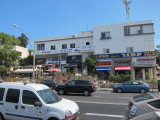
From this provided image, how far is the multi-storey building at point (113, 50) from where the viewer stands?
3184 centimetres

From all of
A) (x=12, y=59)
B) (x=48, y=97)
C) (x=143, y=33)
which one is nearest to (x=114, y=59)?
(x=143, y=33)

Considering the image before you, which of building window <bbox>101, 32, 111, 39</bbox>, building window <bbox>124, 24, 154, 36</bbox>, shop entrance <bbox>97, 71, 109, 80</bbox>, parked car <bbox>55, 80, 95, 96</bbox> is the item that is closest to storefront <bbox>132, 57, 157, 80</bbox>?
building window <bbox>124, 24, 154, 36</bbox>

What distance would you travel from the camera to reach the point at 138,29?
3300 centimetres

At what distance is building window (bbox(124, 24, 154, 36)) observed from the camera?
32.3 meters

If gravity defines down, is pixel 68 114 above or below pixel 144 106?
below

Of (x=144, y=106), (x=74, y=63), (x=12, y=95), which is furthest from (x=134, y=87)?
(x=74, y=63)

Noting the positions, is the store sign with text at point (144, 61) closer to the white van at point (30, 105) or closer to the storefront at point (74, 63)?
the storefront at point (74, 63)

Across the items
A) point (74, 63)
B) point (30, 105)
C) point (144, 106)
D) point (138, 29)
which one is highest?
point (138, 29)

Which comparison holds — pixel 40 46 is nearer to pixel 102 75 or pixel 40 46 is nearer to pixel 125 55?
pixel 102 75

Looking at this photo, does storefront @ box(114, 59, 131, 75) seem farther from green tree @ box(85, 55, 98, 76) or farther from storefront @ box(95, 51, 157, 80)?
green tree @ box(85, 55, 98, 76)

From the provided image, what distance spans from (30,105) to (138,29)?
31627 millimetres

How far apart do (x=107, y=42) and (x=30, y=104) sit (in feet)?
100

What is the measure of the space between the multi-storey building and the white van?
27347 millimetres

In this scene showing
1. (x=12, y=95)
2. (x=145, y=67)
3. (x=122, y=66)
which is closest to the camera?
(x=12, y=95)
